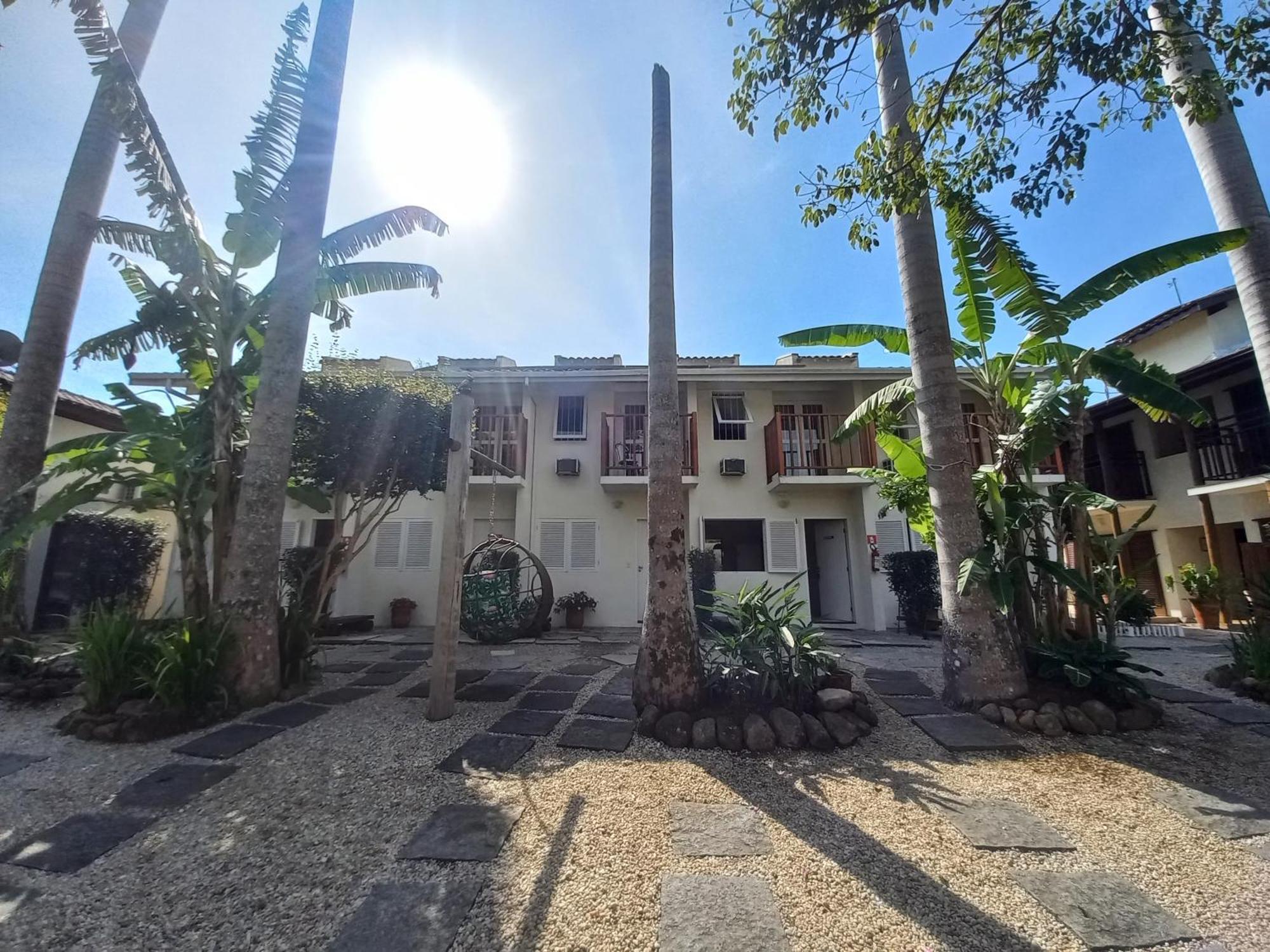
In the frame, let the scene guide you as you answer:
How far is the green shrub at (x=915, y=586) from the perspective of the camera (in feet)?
31.5

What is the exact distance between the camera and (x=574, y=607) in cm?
1064

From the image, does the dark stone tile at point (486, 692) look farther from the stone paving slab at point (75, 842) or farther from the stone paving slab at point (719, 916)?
the stone paving slab at point (719, 916)

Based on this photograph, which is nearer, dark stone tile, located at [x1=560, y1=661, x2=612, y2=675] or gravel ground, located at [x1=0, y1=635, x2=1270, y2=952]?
gravel ground, located at [x1=0, y1=635, x2=1270, y2=952]

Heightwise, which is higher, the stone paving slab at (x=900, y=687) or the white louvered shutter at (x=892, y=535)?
the white louvered shutter at (x=892, y=535)

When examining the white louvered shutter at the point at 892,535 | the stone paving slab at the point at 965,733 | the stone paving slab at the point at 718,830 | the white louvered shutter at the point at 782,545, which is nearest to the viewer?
the stone paving slab at the point at 718,830

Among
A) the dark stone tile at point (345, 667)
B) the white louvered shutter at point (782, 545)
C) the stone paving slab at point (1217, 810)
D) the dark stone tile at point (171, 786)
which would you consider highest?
the white louvered shutter at point (782, 545)

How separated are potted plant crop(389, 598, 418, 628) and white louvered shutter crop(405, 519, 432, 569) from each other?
0.83 metres

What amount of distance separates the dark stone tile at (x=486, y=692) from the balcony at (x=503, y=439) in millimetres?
5958

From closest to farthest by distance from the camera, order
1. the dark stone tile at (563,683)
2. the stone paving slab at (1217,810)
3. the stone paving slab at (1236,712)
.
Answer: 1. the stone paving slab at (1217,810)
2. the stone paving slab at (1236,712)
3. the dark stone tile at (563,683)

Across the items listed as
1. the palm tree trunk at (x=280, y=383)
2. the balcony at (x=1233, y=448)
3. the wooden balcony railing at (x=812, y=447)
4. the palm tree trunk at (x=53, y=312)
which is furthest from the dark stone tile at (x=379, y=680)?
the balcony at (x=1233, y=448)

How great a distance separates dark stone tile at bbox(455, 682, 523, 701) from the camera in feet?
17.1

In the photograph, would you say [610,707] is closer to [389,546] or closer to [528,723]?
[528,723]

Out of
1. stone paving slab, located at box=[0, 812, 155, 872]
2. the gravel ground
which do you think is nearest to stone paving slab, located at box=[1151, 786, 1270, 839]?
the gravel ground

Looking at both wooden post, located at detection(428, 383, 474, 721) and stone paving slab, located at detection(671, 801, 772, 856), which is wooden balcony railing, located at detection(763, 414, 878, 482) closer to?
wooden post, located at detection(428, 383, 474, 721)
